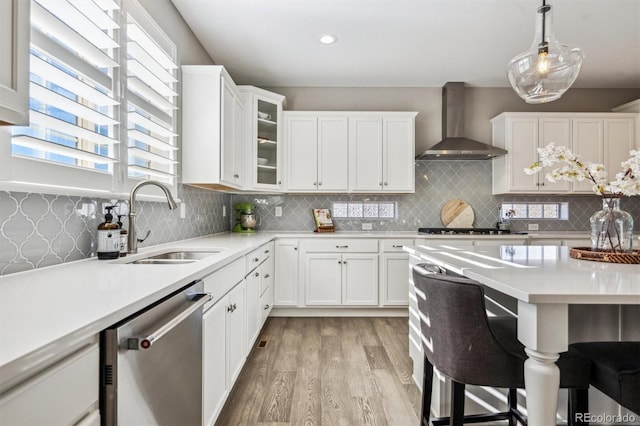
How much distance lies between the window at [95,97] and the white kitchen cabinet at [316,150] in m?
1.63

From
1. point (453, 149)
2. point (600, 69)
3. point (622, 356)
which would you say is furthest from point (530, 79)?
point (600, 69)

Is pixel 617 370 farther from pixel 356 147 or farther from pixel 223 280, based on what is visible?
pixel 356 147

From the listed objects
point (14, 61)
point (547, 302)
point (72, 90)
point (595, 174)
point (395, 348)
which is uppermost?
point (72, 90)

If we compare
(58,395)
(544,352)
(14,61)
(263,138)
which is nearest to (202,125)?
(263,138)

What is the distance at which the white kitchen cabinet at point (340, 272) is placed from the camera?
3701 millimetres

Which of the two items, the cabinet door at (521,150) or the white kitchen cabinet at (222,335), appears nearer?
A: the white kitchen cabinet at (222,335)

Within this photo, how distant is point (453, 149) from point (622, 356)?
291 cm

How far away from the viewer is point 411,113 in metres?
3.88

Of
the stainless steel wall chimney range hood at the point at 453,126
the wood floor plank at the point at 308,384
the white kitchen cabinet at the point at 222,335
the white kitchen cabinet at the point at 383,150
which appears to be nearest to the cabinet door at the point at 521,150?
the stainless steel wall chimney range hood at the point at 453,126

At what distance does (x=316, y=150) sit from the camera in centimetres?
393

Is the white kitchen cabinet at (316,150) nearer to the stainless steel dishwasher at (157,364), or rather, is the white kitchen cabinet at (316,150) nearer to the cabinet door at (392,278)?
the cabinet door at (392,278)

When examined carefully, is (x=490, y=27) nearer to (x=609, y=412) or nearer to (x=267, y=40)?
(x=267, y=40)

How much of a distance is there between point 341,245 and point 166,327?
9.10 feet

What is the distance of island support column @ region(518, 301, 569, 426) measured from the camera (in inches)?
39.9
